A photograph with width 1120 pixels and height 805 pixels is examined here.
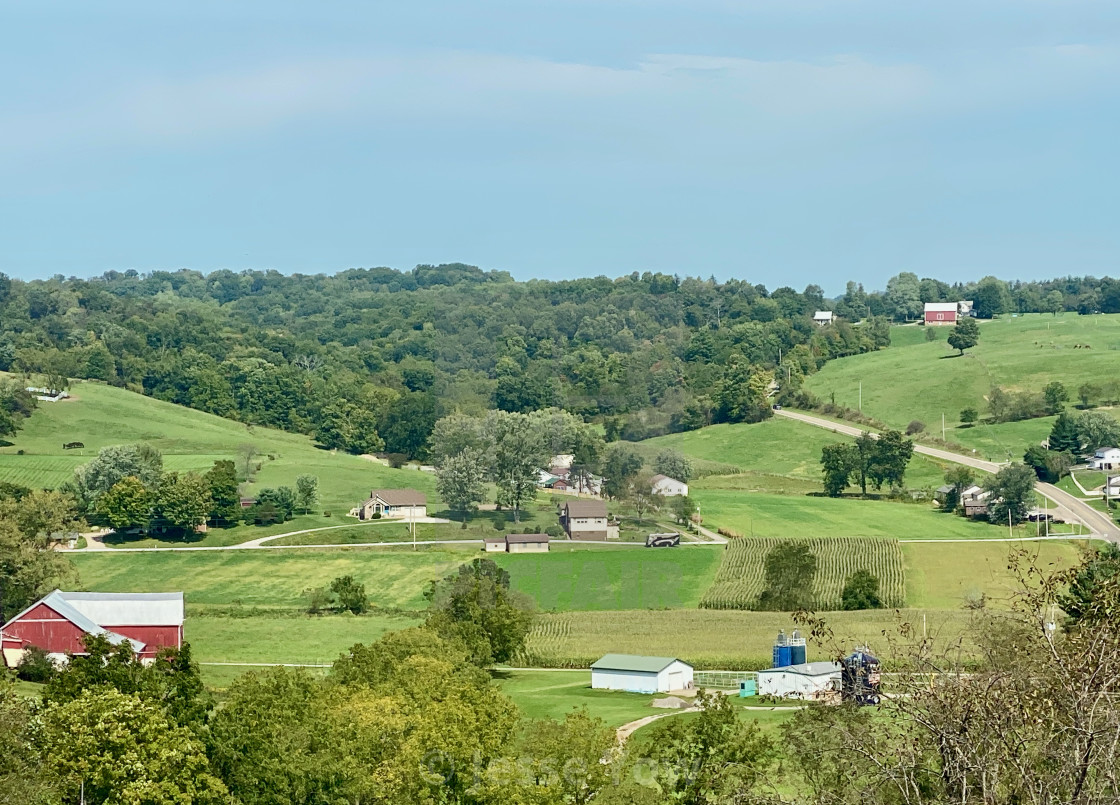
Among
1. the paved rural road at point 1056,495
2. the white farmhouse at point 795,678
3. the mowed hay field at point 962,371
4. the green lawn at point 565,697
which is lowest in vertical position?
the green lawn at point 565,697

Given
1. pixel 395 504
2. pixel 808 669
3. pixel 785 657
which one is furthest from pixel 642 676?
pixel 395 504

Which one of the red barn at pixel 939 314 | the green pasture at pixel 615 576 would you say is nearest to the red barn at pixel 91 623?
the green pasture at pixel 615 576

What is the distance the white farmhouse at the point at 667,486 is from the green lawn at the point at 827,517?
357 cm

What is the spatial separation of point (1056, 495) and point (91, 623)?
204 ft

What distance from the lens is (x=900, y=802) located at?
1986 cm

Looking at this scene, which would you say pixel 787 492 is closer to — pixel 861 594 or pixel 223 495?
pixel 861 594

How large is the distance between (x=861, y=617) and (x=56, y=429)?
6687 cm

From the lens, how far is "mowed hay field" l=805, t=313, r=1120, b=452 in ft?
389

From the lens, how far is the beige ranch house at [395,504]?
86200 millimetres

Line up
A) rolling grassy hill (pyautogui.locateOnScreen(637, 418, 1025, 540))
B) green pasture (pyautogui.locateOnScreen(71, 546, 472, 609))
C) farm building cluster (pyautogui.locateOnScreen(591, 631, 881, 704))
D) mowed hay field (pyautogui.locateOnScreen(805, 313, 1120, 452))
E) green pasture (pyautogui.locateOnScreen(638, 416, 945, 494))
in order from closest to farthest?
farm building cluster (pyautogui.locateOnScreen(591, 631, 881, 704)) → green pasture (pyautogui.locateOnScreen(71, 546, 472, 609)) → rolling grassy hill (pyautogui.locateOnScreen(637, 418, 1025, 540)) → green pasture (pyautogui.locateOnScreen(638, 416, 945, 494)) → mowed hay field (pyautogui.locateOnScreen(805, 313, 1120, 452))

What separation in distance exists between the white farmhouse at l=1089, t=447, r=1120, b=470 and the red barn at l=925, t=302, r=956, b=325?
7290cm

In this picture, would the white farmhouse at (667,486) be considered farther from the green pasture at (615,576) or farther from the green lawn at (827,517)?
the green lawn at (827,517)

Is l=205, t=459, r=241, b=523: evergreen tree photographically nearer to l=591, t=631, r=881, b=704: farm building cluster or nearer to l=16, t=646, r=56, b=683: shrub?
Result: l=16, t=646, r=56, b=683: shrub

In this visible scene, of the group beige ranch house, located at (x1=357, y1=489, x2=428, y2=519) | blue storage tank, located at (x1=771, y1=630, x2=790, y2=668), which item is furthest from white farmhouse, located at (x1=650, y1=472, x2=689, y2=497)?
blue storage tank, located at (x1=771, y1=630, x2=790, y2=668)
